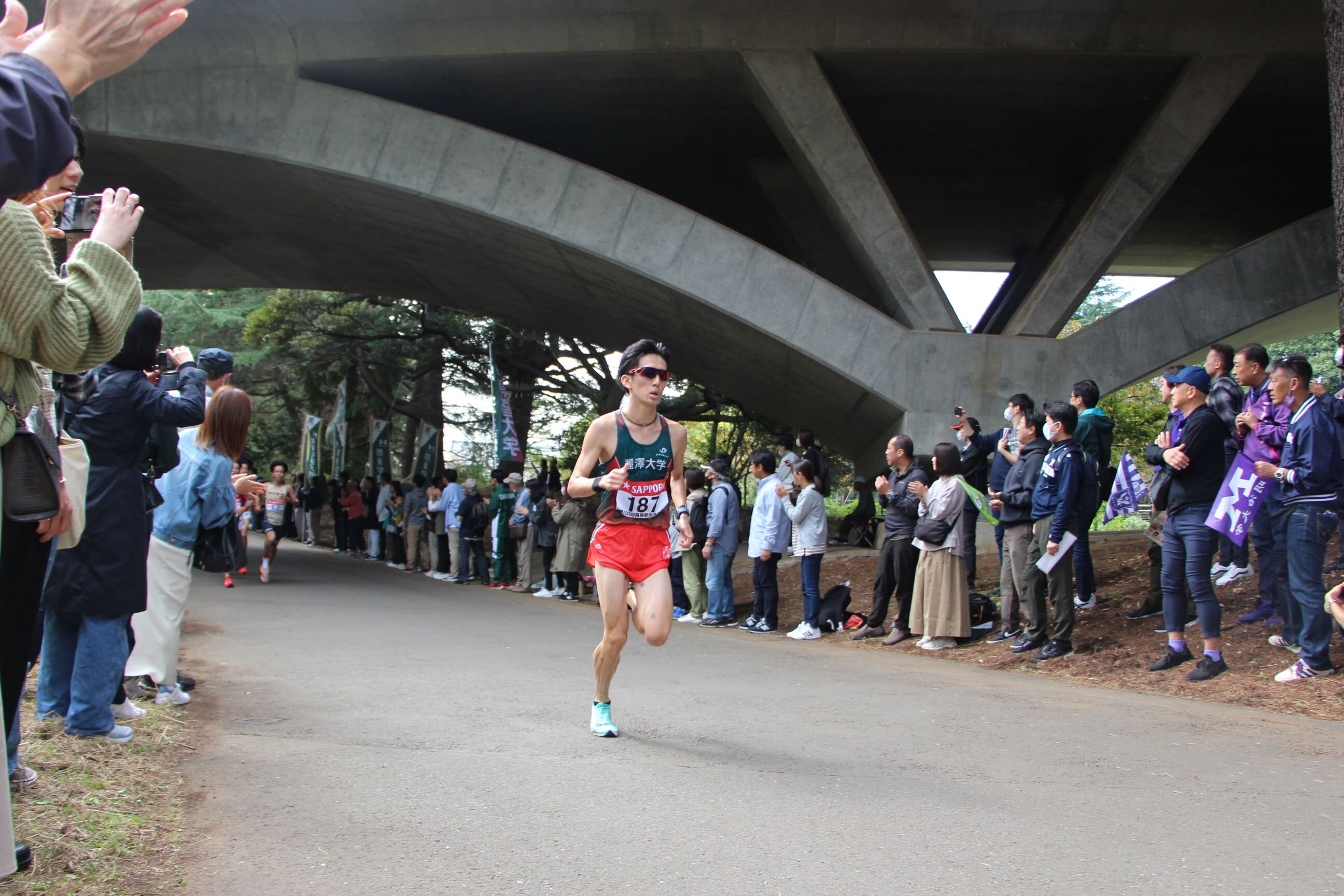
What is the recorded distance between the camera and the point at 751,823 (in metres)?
4.17

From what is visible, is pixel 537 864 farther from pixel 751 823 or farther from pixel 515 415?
pixel 515 415

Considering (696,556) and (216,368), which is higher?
(216,368)

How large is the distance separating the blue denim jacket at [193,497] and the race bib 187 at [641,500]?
2.62 meters

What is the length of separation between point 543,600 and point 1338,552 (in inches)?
412

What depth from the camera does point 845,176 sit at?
15.4 meters

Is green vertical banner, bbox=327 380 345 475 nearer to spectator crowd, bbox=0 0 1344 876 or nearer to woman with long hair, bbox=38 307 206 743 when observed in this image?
spectator crowd, bbox=0 0 1344 876

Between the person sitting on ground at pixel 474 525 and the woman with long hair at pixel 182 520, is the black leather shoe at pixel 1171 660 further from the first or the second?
the person sitting on ground at pixel 474 525

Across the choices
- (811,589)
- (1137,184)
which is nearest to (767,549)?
(811,589)

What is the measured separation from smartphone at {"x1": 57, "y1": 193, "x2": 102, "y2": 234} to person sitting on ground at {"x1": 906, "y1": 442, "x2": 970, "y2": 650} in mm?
8114

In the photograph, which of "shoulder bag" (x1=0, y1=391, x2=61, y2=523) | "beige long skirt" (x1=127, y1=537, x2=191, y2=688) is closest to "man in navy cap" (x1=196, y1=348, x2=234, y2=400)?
"beige long skirt" (x1=127, y1=537, x2=191, y2=688)

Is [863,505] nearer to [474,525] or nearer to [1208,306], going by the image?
Result: [1208,306]

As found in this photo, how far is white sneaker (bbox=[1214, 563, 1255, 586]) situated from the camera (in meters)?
10.4

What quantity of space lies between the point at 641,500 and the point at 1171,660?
4.77 m

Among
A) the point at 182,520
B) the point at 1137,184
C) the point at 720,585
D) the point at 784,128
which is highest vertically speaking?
the point at 784,128
